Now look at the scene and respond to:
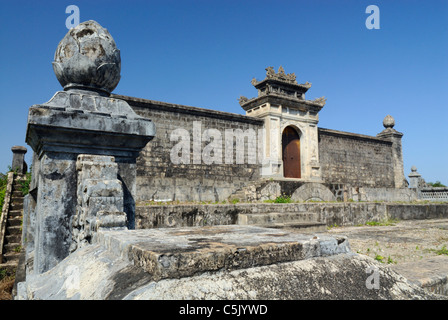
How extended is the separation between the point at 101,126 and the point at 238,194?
33.0ft

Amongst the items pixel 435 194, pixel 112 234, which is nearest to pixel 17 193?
pixel 112 234

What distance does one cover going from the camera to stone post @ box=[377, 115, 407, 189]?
63.7ft

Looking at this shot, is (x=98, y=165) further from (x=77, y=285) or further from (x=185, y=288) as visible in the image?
(x=185, y=288)

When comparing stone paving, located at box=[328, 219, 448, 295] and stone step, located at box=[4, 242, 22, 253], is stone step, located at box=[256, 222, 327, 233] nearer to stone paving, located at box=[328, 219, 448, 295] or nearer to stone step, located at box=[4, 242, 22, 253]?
stone paving, located at box=[328, 219, 448, 295]

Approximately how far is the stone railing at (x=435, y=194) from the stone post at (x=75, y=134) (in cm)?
1954

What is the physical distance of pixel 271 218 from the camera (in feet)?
23.4

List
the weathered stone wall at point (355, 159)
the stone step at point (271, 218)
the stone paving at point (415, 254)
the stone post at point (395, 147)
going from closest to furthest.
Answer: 1. the stone paving at point (415, 254)
2. the stone step at point (271, 218)
3. the weathered stone wall at point (355, 159)
4. the stone post at point (395, 147)

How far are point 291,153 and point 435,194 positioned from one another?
944cm

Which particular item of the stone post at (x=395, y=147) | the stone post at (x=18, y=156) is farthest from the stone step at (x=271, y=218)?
the stone post at (x=395, y=147)

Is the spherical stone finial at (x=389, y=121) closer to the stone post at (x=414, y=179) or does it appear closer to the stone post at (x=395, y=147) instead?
the stone post at (x=395, y=147)

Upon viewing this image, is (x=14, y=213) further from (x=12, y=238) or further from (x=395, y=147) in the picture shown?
(x=395, y=147)

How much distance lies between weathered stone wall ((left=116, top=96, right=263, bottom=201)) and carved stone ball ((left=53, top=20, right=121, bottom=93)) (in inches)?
304

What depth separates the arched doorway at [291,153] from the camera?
14.7 metres

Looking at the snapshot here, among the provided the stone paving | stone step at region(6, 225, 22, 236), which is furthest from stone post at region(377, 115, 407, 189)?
stone step at region(6, 225, 22, 236)
